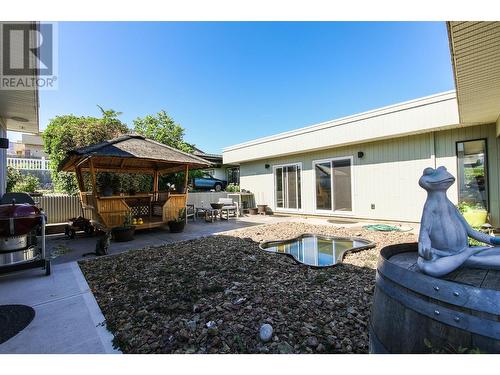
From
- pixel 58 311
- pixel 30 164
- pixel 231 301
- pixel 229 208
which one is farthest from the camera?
pixel 30 164

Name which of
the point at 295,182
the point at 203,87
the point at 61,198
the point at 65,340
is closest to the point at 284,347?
the point at 65,340

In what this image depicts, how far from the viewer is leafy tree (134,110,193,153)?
48.1 ft

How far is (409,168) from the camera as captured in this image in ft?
24.3

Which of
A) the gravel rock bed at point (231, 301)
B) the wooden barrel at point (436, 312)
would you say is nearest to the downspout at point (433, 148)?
the gravel rock bed at point (231, 301)

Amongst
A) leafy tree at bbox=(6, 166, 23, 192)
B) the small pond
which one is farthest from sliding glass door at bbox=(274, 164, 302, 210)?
leafy tree at bbox=(6, 166, 23, 192)

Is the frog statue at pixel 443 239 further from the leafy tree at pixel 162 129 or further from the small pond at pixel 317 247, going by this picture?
the leafy tree at pixel 162 129

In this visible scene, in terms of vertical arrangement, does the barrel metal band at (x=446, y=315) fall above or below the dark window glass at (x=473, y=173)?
below

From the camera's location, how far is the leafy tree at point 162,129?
14653 mm

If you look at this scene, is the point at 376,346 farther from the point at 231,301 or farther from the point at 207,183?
the point at 207,183

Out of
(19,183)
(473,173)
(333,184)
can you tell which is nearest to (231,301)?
(333,184)

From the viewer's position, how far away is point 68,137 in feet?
34.9

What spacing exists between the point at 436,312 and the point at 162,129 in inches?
626

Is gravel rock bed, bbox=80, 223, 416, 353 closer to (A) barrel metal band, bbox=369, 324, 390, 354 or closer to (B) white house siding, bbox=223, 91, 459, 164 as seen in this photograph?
(A) barrel metal band, bbox=369, 324, 390, 354
